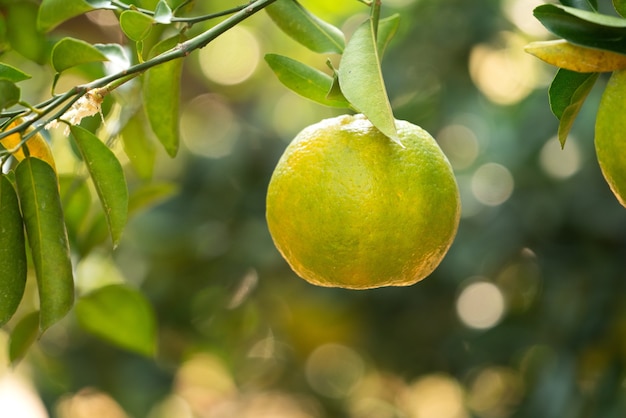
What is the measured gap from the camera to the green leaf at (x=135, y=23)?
2.19 ft

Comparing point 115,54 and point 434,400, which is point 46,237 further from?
point 434,400

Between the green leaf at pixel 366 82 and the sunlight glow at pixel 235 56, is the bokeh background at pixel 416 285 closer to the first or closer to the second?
the sunlight glow at pixel 235 56

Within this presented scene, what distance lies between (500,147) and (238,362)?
1.19 m

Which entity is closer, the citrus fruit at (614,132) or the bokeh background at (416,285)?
Answer: the citrus fruit at (614,132)

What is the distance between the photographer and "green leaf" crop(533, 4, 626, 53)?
0.60 metres

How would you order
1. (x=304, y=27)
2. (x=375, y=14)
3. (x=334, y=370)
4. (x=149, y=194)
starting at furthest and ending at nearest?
Answer: (x=334, y=370), (x=149, y=194), (x=304, y=27), (x=375, y=14)

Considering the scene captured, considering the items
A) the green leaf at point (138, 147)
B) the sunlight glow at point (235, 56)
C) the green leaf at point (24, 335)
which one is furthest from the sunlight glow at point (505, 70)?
the green leaf at point (24, 335)

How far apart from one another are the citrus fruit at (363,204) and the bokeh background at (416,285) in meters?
1.18

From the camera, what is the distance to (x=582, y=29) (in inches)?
23.7

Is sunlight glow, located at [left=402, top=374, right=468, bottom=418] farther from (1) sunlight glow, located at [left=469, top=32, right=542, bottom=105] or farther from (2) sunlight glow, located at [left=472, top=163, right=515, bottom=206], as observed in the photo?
(1) sunlight glow, located at [left=469, top=32, right=542, bottom=105]

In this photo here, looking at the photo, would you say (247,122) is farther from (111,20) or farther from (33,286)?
(33,286)

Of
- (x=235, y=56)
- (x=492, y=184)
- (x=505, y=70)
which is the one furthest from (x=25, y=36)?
(x=235, y=56)

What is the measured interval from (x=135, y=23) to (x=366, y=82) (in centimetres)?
21

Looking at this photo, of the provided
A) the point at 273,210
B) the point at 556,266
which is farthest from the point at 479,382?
the point at 273,210
